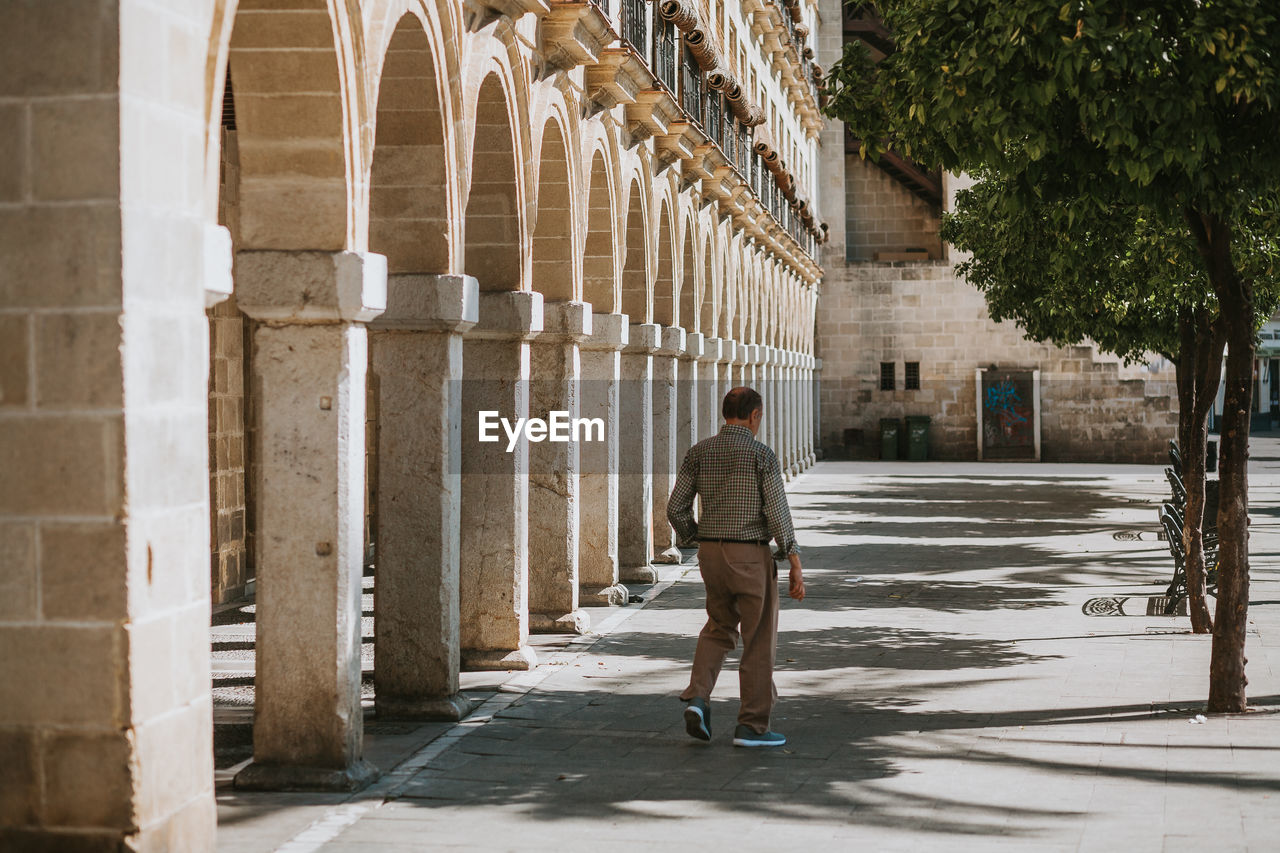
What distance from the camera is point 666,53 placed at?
64.0ft

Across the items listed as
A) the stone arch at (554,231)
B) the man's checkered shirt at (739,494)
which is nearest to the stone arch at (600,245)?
the stone arch at (554,231)

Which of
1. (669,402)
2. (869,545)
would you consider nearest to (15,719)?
(669,402)

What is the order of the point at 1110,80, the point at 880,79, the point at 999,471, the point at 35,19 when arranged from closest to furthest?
1. the point at 35,19
2. the point at 1110,80
3. the point at 880,79
4. the point at 999,471

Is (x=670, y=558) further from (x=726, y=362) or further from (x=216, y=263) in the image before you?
(x=216, y=263)

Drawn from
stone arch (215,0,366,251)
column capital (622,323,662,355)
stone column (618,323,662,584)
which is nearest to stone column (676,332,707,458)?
stone column (618,323,662,584)

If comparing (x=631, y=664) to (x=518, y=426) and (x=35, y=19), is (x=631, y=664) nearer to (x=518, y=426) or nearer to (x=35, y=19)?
(x=518, y=426)

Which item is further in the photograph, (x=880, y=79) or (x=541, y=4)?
(x=541, y=4)

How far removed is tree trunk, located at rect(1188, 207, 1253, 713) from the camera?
9555 mm

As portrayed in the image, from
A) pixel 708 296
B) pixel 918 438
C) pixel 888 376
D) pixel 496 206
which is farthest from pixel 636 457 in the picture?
pixel 888 376

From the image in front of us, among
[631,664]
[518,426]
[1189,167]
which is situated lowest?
[631,664]

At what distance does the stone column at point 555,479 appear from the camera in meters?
13.0

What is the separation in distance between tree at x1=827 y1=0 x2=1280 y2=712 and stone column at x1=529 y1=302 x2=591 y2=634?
137 inches

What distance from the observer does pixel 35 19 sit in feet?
16.8

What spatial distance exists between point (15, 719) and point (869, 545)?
16.4 m
